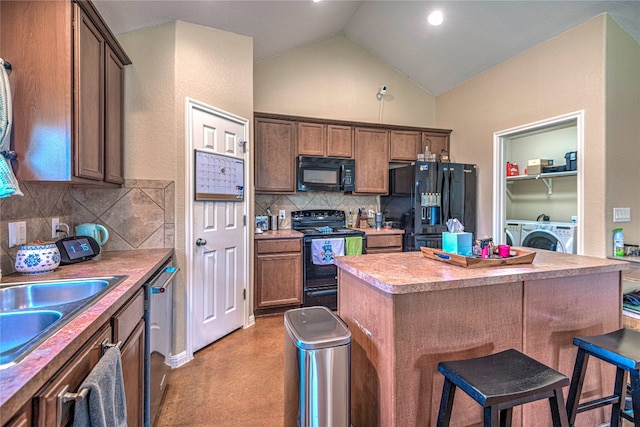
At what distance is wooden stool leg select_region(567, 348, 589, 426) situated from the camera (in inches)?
56.4

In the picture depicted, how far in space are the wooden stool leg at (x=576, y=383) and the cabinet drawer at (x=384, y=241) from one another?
2.40 m

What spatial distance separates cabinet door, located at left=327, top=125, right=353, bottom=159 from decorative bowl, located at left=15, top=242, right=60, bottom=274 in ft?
9.62

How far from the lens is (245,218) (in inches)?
120

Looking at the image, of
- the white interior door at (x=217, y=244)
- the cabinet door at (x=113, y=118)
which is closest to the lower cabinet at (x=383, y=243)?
the white interior door at (x=217, y=244)

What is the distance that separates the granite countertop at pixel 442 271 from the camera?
127cm

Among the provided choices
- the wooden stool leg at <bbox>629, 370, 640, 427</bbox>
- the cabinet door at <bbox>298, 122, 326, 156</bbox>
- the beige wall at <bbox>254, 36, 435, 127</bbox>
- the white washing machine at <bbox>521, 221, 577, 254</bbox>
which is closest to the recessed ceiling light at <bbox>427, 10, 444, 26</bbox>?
the beige wall at <bbox>254, 36, 435, 127</bbox>

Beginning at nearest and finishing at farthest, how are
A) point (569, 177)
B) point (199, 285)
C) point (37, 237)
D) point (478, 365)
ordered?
point (478, 365) → point (37, 237) → point (199, 285) → point (569, 177)

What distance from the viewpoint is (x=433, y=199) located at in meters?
3.80

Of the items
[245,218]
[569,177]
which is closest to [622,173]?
[569,177]

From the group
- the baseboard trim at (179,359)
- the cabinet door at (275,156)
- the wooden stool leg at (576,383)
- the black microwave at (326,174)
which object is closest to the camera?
the wooden stool leg at (576,383)

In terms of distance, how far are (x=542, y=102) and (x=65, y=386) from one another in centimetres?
410

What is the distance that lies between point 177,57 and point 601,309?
3358 mm

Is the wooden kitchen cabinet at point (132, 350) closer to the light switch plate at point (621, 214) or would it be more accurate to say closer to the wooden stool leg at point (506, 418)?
the wooden stool leg at point (506, 418)

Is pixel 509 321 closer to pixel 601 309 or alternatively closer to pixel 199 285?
pixel 601 309
